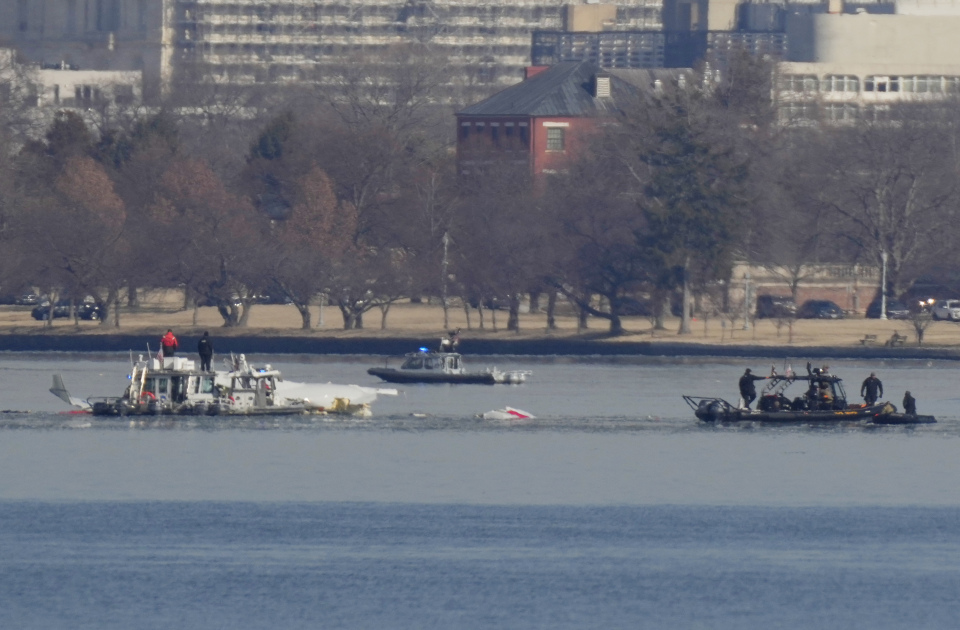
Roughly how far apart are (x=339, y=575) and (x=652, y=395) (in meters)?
39.3

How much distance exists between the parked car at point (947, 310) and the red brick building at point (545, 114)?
26.1m

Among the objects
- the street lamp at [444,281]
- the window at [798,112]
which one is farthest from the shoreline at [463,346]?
the window at [798,112]

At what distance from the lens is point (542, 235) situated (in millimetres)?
116312

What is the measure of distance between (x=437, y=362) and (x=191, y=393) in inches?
747

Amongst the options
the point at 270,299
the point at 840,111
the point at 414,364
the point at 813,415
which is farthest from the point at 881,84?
the point at 813,415

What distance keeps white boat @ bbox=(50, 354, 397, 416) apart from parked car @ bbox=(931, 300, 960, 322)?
52.0 meters

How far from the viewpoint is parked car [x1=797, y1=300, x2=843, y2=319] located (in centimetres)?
11769

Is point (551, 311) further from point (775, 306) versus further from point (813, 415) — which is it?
point (813, 415)

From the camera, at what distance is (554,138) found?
146 metres

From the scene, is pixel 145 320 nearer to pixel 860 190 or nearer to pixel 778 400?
pixel 860 190

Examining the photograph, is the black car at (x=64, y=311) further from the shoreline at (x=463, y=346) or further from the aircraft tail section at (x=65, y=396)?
the aircraft tail section at (x=65, y=396)

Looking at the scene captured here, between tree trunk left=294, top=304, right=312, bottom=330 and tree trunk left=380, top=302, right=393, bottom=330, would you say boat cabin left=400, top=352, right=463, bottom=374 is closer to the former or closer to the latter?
tree trunk left=380, top=302, right=393, bottom=330

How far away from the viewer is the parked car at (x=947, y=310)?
386ft

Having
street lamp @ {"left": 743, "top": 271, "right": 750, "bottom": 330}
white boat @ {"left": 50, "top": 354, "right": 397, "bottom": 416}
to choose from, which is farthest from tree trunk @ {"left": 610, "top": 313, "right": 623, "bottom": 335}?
white boat @ {"left": 50, "top": 354, "right": 397, "bottom": 416}
